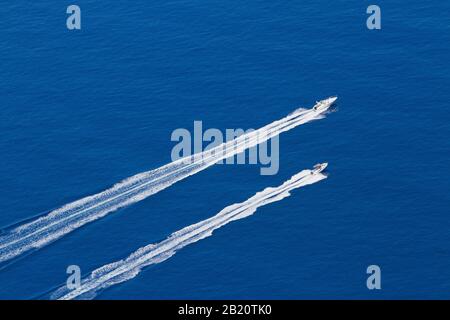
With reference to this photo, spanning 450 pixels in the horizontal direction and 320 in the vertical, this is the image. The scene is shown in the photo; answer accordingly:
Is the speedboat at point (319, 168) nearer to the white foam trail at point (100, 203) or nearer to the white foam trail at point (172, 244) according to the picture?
the white foam trail at point (172, 244)

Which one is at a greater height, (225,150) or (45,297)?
(225,150)

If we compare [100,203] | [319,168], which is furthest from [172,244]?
[319,168]

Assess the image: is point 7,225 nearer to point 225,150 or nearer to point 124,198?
point 124,198

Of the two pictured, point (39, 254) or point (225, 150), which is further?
point (225, 150)

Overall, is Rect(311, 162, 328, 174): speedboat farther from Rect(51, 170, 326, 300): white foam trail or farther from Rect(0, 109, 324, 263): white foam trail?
Rect(0, 109, 324, 263): white foam trail

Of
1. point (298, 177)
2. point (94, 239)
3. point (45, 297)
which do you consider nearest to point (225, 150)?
point (298, 177)

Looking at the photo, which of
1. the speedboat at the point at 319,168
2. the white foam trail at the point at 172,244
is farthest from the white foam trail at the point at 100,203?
the speedboat at the point at 319,168
